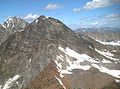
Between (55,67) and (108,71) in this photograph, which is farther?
(108,71)

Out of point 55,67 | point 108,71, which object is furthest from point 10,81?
point 108,71

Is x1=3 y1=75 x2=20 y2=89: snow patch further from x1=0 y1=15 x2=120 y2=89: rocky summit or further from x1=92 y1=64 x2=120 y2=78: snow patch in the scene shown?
x1=92 y1=64 x2=120 y2=78: snow patch

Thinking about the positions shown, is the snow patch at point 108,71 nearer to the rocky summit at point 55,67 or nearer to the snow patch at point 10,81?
the rocky summit at point 55,67

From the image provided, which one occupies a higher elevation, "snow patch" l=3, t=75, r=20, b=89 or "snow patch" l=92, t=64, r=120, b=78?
"snow patch" l=3, t=75, r=20, b=89

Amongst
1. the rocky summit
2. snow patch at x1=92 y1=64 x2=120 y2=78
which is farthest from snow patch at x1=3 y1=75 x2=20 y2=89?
snow patch at x1=92 y1=64 x2=120 y2=78

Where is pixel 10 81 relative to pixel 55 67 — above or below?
below

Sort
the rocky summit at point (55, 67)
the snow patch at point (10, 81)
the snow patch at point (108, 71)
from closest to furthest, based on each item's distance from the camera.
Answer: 1. the rocky summit at point (55, 67)
2. the snow patch at point (108, 71)
3. the snow patch at point (10, 81)

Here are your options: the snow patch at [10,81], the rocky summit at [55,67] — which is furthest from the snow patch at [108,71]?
the snow patch at [10,81]

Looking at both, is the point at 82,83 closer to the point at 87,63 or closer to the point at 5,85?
the point at 87,63

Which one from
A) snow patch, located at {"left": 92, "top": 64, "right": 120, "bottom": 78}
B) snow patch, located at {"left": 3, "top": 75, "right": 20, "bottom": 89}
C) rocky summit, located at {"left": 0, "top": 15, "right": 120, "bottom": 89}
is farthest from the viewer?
snow patch, located at {"left": 3, "top": 75, "right": 20, "bottom": 89}

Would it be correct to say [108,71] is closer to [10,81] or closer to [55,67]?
[55,67]

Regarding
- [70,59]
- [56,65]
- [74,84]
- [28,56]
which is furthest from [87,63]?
[28,56]
